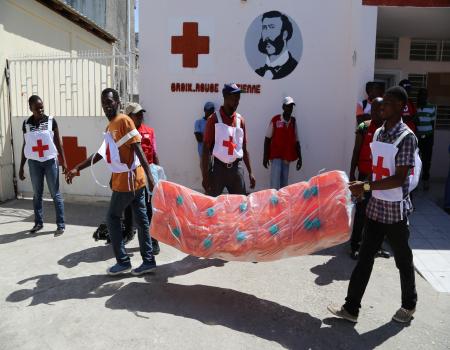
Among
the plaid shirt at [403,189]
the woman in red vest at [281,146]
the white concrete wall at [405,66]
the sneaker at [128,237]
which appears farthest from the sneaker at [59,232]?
the white concrete wall at [405,66]

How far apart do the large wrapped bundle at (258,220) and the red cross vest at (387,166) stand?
8.9 inches

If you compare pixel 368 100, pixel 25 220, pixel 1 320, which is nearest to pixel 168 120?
pixel 25 220

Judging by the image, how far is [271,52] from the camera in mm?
6090

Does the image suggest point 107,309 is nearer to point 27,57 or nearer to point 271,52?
point 271,52

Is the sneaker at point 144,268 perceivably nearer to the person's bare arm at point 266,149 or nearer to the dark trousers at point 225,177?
the dark trousers at point 225,177

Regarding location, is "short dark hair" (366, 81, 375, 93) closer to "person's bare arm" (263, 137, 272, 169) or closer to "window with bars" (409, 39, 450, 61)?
"person's bare arm" (263, 137, 272, 169)

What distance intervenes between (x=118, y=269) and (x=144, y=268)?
0.23m

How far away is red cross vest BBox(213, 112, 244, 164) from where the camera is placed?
4156 millimetres

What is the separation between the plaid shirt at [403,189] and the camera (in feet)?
9.27

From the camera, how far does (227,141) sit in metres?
4.16

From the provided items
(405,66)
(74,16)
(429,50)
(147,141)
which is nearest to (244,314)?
(147,141)

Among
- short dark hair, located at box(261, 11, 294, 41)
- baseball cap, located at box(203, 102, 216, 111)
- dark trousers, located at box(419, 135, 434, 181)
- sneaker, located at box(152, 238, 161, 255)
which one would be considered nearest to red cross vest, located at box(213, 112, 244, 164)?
sneaker, located at box(152, 238, 161, 255)

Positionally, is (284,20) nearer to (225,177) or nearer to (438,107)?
(225,177)

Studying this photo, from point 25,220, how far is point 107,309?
3049 millimetres
